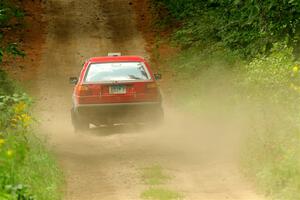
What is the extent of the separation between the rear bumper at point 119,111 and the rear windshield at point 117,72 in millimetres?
633

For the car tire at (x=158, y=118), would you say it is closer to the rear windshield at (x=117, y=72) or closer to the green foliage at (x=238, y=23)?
the rear windshield at (x=117, y=72)

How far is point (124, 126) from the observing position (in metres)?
20.0

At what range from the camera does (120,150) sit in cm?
1659

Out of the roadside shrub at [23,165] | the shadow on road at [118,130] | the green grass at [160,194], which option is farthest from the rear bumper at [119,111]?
the green grass at [160,194]

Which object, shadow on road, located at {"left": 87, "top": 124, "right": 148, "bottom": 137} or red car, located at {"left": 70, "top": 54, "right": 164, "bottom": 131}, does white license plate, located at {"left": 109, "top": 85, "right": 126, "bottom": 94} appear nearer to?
red car, located at {"left": 70, "top": 54, "right": 164, "bottom": 131}

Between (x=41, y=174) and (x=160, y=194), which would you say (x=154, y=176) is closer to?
(x=160, y=194)

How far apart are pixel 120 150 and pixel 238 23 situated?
10.1 meters

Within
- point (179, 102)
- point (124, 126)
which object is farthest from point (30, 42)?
point (124, 126)

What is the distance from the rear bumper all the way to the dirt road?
417 millimetres

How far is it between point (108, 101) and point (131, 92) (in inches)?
22.2

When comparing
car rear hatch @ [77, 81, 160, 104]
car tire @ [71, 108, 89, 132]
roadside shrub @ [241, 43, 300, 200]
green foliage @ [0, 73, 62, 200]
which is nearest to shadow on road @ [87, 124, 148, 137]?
car tire @ [71, 108, 89, 132]

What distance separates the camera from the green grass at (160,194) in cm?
1169

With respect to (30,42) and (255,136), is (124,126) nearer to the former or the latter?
(255,136)

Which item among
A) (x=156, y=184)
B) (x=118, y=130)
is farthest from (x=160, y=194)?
(x=118, y=130)
